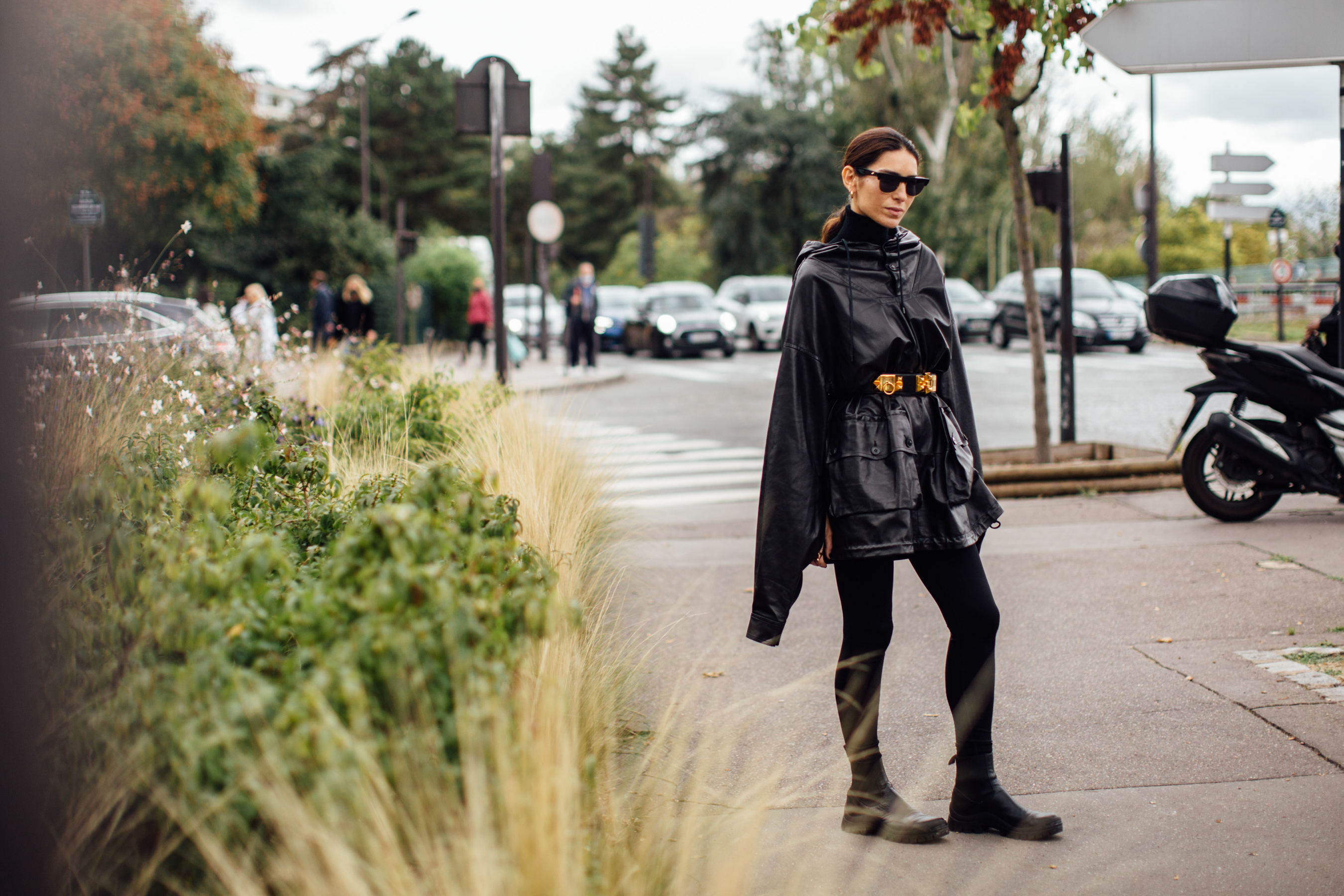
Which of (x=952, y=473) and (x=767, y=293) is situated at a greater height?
(x=767, y=293)

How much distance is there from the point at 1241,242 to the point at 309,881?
68.4 m

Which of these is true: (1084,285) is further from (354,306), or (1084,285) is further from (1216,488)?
(1216,488)

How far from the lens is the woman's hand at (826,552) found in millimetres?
3410

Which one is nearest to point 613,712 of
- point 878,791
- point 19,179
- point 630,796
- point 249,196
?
point 630,796

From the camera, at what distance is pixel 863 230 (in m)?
3.48

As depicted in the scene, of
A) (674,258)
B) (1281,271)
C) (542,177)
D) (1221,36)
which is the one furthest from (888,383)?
(674,258)

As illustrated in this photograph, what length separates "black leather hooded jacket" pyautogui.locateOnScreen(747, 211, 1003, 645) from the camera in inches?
131

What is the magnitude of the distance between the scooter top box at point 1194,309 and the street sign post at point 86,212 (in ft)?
42.0

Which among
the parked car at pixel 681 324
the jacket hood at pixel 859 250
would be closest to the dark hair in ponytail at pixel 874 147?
the jacket hood at pixel 859 250

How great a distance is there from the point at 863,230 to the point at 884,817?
159 cm

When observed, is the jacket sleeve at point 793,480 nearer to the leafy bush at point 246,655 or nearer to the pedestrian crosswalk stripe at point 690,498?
the leafy bush at point 246,655

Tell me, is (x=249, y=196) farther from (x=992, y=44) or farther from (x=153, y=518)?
(x=153, y=518)

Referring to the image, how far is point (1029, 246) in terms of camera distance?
32.4 feet

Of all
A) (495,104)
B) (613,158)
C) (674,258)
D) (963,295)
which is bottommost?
(963,295)
